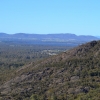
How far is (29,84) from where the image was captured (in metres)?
92.6

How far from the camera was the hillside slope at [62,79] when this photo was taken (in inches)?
3174

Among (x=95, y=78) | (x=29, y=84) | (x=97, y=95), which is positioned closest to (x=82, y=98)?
(x=97, y=95)

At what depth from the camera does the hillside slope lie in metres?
80.6

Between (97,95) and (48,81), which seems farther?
(48,81)

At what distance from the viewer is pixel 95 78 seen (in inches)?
3553

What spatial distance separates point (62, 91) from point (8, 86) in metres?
19.1

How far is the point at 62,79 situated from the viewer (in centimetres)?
9325

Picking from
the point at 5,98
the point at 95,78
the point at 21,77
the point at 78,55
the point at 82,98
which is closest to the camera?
the point at 82,98

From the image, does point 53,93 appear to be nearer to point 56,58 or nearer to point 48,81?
point 48,81

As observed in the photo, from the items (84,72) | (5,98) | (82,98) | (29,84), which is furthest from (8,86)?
(82,98)

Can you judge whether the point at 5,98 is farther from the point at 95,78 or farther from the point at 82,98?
the point at 95,78

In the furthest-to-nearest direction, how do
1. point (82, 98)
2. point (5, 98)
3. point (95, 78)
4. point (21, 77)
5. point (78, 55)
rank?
point (78, 55) < point (21, 77) < point (95, 78) < point (5, 98) < point (82, 98)

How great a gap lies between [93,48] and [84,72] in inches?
745

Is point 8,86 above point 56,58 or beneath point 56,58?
beneath
